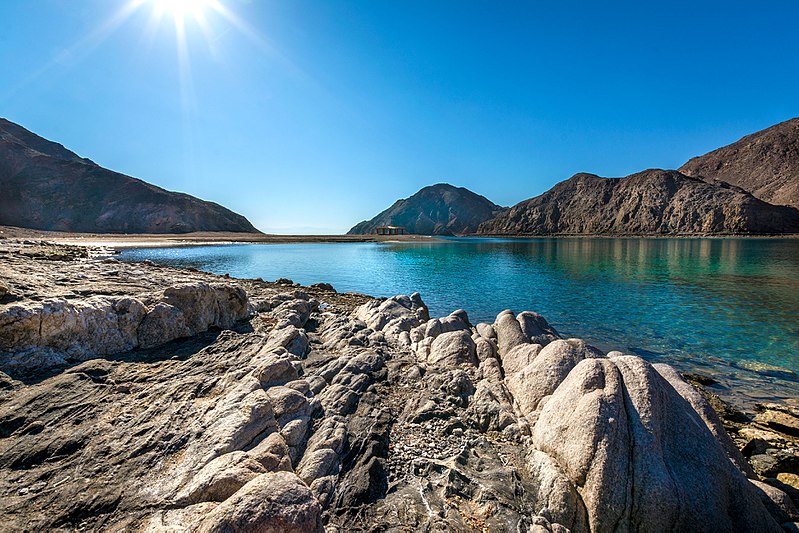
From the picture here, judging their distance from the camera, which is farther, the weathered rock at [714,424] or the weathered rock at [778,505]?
the weathered rock at [714,424]

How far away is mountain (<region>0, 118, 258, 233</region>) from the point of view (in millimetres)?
125688

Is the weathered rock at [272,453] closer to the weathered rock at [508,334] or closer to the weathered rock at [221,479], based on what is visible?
the weathered rock at [221,479]

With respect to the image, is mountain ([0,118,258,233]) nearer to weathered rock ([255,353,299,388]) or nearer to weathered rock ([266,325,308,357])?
weathered rock ([266,325,308,357])

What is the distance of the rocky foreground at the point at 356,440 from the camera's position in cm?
500

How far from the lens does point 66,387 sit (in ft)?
25.6

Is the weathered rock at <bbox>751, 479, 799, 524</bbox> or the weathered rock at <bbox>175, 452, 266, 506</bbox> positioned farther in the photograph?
the weathered rock at <bbox>751, 479, 799, 524</bbox>

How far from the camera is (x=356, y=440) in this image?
7000mm

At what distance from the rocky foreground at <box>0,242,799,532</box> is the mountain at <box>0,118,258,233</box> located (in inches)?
6617

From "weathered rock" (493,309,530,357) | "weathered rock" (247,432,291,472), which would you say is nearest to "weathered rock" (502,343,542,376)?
"weathered rock" (493,309,530,357)

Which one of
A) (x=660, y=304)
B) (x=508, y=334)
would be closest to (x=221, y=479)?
(x=508, y=334)

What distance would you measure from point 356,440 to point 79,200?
626 ft

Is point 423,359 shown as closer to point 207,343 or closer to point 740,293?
point 207,343

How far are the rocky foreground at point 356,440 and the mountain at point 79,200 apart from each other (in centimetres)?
16807

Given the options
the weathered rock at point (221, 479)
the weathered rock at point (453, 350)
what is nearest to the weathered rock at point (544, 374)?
the weathered rock at point (453, 350)
